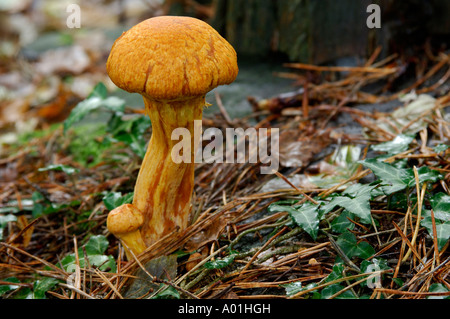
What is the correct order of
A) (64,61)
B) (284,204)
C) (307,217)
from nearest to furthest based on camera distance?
(307,217)
(284,204)
(64,61)

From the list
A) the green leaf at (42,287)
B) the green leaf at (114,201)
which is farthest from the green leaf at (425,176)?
the green leaf at (42,287)

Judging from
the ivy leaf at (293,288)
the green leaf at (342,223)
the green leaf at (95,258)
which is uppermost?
the green leaf at (342,223)

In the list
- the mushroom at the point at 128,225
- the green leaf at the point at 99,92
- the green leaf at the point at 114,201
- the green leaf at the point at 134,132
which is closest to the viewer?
the mushroom at the point at 128,225

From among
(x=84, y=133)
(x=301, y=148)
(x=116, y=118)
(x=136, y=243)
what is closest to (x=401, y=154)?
(x=301, y=148)

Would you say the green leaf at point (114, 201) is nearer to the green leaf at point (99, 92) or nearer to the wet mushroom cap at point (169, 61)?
the wet mushroom cap at point (169, 61)

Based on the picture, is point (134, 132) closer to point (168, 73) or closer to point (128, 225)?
point (128, 225)

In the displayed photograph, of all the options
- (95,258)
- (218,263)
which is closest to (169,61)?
(218,263)
